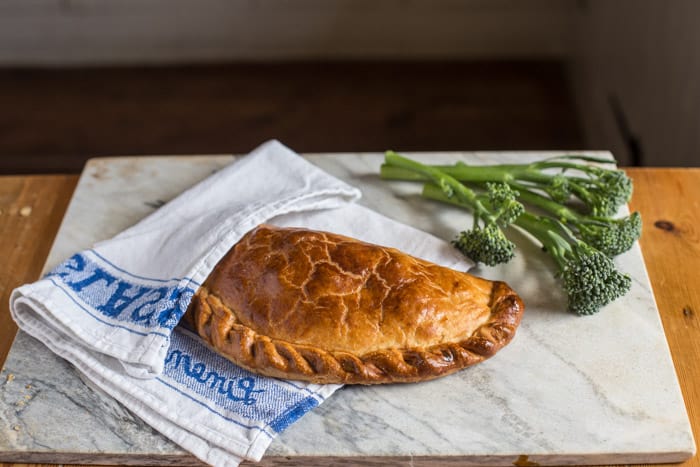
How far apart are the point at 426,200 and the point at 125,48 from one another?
12.8 feet

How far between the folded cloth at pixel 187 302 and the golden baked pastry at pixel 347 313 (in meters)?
0.06

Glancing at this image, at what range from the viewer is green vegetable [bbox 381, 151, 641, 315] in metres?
2.08

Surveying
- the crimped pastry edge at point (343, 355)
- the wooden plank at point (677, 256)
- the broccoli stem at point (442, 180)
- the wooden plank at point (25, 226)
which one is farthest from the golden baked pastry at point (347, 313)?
the wooden plank at point (25, 226)

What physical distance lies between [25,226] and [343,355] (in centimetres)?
121

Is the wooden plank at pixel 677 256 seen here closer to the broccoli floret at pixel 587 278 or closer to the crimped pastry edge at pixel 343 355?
the broccoli floret at pixel 587 278

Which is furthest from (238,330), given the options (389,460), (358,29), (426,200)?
(358,29)

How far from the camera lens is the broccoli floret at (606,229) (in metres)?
2.22

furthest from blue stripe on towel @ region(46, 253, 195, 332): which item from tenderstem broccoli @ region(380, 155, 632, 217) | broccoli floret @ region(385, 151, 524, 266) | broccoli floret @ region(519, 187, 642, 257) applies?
broccoli floret @ region(519, 187, 642, 257)

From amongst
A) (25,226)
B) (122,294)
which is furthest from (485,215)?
(25,226)

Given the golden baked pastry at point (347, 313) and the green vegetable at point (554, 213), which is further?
the green vegetable at point (554, 213)

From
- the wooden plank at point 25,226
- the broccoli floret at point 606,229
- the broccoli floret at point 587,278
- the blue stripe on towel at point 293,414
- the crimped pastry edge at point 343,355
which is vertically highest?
the broccoli floret at point 606,229

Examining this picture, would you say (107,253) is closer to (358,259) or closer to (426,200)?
(358,259)

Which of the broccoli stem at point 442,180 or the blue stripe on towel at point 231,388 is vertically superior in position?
the broccoli stem at point 442,180

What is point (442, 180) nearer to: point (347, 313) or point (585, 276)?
point (585, 276)
